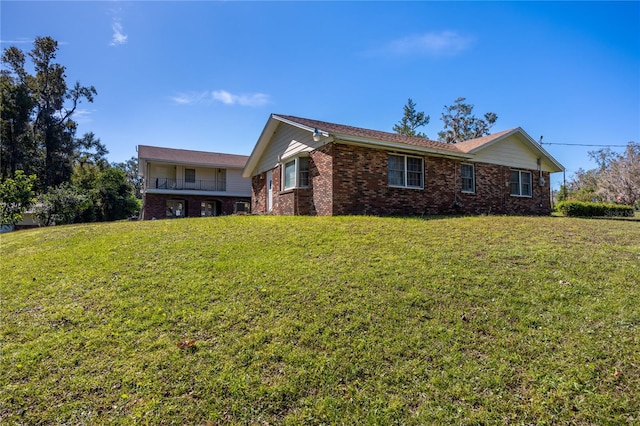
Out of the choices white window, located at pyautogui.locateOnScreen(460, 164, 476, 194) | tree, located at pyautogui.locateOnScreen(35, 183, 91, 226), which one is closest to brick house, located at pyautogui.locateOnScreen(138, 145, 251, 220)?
tree, located at pyautogui.locateOnScreen(35, 183, 91, 226)

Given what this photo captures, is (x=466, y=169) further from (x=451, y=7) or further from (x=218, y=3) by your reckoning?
(x=218, y=3)

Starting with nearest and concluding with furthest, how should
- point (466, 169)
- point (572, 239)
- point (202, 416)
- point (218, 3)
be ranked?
point (202, 416), point (572, 239), point (218, 3), point (466, 169)

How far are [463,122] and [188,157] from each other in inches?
1301

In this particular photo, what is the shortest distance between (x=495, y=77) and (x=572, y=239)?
10.3m

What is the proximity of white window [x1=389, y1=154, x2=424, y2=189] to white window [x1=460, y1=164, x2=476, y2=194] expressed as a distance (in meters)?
2.68

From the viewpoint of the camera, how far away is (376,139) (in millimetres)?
11914

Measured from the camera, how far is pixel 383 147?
12234 millimetres

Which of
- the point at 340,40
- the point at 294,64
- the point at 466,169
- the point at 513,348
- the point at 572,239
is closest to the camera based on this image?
the point at 513,348

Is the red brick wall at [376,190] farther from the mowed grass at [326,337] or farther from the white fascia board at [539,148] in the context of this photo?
the mowed grass at [326,337]

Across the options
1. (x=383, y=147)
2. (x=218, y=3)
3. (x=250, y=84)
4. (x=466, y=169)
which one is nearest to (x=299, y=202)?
(x=383, y=147)

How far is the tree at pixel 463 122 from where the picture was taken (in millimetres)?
41781

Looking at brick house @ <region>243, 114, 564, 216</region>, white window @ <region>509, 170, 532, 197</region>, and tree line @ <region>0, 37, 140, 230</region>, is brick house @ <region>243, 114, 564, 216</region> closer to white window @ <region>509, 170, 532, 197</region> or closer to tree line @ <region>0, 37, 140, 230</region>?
white window @ <region>509, 170, 532, 197</region>

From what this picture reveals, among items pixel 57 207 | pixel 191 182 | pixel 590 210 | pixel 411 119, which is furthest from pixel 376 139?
pixel 411 119

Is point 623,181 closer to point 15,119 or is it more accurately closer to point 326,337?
point 326,337
